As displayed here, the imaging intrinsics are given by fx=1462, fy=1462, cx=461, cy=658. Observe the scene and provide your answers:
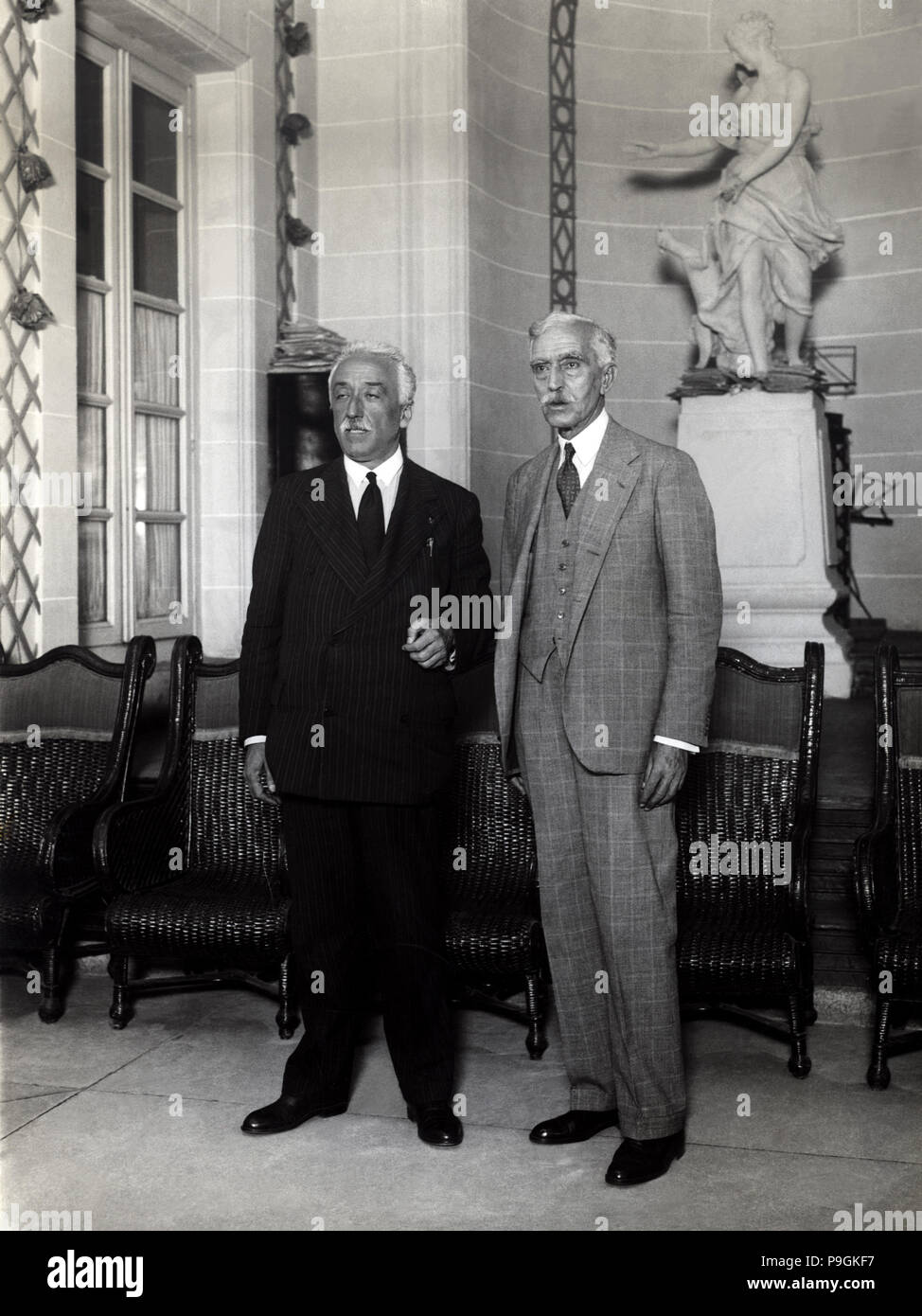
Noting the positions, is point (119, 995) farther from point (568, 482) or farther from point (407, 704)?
point (568, 482)

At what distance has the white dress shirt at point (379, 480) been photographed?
9.59 ft

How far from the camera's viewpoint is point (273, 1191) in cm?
264

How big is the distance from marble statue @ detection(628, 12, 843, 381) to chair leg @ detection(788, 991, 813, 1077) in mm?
3386

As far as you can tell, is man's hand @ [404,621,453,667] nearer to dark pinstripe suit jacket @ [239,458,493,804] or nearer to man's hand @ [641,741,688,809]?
dark pinstripe suit jacket @ [239,458,493,804]

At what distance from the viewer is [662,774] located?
265cm

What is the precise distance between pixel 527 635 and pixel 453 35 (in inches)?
166

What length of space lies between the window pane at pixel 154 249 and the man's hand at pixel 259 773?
2.80m

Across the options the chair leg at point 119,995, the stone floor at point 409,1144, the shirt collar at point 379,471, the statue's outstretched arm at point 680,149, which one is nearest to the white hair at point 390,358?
the shirt collar at point 379,471

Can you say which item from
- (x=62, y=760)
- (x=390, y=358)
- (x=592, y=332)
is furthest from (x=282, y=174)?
(x=592, y=332)

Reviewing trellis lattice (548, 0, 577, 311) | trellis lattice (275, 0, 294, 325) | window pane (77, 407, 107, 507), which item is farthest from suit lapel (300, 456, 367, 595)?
trellis lattice (548, 0, 577, 311)

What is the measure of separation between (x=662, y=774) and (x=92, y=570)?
9.31ft
